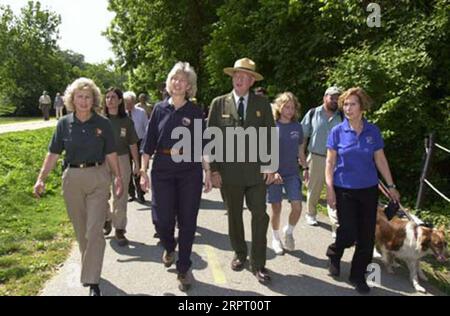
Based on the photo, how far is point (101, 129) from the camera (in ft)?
15.5

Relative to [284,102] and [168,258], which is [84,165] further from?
[284,102]

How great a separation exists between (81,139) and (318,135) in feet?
12.2

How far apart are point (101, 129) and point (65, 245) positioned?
256cm

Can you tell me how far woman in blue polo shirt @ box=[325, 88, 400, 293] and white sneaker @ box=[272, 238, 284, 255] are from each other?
1190 mm

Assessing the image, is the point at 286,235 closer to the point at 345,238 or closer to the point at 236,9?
the point at 345,238

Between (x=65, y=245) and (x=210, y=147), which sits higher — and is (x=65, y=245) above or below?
below

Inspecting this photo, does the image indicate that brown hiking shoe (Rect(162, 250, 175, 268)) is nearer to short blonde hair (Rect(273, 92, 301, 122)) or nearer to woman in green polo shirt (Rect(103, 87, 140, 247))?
woman in green polo shirt (Rect(103, 87, 140, 247))

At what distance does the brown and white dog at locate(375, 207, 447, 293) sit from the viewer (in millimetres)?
4938

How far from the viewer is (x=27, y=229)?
749cm

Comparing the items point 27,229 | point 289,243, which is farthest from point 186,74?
point 27,229

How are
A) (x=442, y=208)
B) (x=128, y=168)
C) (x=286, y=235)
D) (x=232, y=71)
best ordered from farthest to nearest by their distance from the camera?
(x=442, y=208), (x=128, y=168), (x=286, y=235), (x=232, y=71)

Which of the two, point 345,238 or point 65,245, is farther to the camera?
point 65,245
